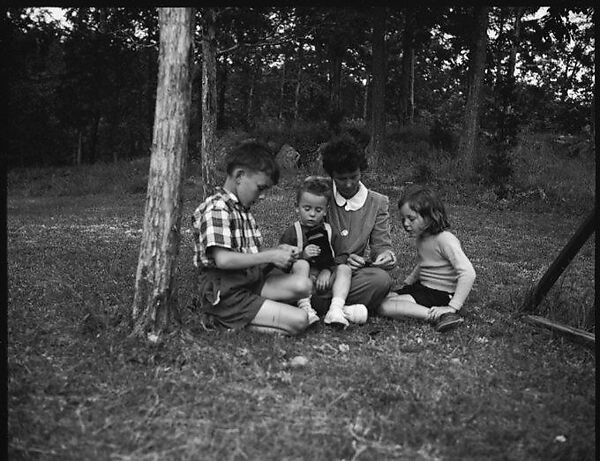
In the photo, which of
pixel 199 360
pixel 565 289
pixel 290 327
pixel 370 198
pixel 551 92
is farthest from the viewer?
pixel 551 92

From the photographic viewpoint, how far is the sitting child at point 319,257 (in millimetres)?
4391

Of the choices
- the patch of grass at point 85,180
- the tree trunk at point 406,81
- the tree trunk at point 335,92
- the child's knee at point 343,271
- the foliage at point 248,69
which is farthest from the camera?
the tree trunk at point 406,81

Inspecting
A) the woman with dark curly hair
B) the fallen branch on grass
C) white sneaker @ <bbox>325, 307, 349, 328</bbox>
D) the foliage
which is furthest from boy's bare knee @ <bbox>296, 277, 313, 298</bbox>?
the foliage

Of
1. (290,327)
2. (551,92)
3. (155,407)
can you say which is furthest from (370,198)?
(551,92)

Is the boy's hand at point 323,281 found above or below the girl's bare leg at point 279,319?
above

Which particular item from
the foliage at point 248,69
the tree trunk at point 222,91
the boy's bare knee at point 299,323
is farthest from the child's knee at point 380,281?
the tree trunk at point 222,91

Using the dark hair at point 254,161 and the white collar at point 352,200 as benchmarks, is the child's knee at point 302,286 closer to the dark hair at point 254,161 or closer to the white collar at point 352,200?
the dark hair at point 254,161

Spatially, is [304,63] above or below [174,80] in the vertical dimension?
above

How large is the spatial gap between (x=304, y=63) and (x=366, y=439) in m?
32.3

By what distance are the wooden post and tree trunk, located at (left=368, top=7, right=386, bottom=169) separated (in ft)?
36.4

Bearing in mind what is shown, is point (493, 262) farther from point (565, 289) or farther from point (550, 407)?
point (550, 407)

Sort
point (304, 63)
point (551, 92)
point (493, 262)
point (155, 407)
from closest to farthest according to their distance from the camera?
point (155, 407), point (493, 262), point (551, 92), point (304, 63)

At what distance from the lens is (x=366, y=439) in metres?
2.78

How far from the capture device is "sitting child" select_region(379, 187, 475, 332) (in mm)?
4547
